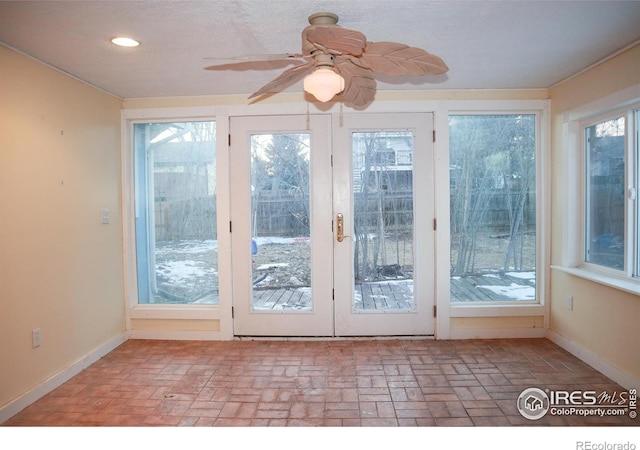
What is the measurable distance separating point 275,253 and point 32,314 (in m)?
1.82

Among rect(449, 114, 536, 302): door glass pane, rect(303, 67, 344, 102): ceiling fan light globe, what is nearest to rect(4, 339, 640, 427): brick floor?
rect(449, 114, 536, 302): door glass pane

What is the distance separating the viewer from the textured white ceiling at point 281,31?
203 centimetres

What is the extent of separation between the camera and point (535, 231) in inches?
142

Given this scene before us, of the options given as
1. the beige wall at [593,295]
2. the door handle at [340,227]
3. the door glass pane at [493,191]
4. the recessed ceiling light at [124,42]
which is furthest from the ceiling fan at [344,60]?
the door glass pane at [493,191]

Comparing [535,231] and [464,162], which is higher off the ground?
[464,162]

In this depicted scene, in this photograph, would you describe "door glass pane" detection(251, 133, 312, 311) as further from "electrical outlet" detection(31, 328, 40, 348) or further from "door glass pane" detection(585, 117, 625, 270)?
"door glass pane" detection(585, 117, 625, 270)

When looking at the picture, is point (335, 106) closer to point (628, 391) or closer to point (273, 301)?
point (273, 301)

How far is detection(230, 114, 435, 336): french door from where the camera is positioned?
3553 millimetres

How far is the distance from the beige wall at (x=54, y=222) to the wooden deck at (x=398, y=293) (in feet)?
4.44

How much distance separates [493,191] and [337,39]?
257 cm

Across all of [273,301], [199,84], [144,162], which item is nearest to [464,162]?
[273,301]

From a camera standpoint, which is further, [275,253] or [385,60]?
[275,253]

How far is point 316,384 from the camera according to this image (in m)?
2.77

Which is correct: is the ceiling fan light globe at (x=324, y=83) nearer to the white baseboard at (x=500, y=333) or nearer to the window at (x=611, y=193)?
the window at (x=611, y=193)
